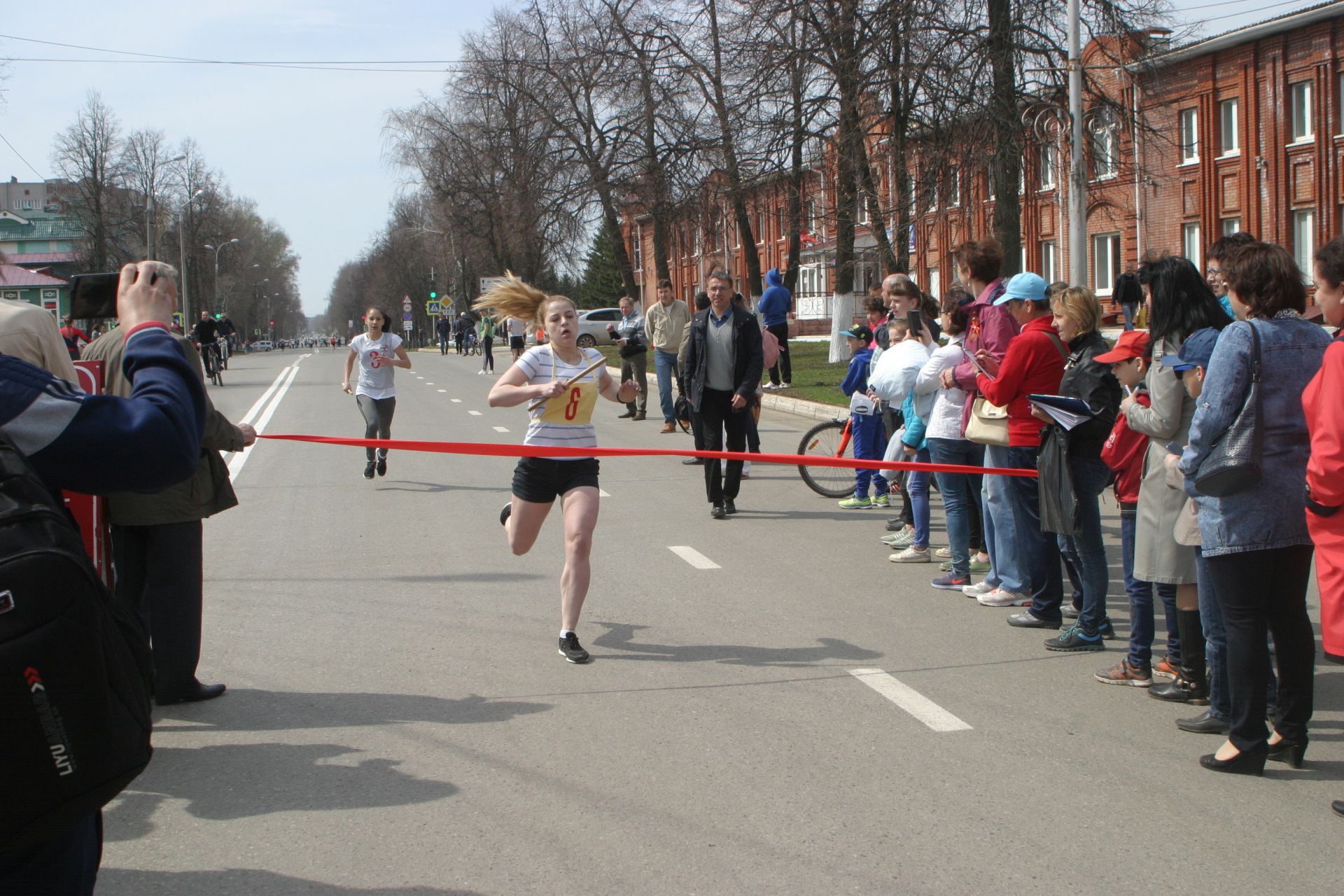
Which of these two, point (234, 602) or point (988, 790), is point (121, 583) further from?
point (988, 790)

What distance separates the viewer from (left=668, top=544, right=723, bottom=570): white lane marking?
855 cm

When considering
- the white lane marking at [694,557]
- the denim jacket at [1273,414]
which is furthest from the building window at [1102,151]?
the denim jacket at [1273,414]

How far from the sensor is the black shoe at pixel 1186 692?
214 inches

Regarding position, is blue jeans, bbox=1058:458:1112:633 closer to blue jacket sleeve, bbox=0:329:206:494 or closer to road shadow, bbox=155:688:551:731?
road shadow, bbox=155:688:551:731

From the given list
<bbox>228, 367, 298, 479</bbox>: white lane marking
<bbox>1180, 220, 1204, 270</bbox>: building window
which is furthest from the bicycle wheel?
<bbox>1180, 220, 1204, 270</bbox>: building window

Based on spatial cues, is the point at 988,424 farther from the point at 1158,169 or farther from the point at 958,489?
the point at 1158,169

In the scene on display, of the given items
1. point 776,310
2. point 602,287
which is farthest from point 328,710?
point 602,287

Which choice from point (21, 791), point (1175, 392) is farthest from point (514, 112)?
point (21, 791)

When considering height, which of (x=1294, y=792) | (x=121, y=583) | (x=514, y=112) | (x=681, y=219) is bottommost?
(x=1294, y=792)

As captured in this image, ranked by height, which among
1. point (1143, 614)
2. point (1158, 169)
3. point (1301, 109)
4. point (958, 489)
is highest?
point (1301, 109)

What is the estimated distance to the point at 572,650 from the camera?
20.0ft

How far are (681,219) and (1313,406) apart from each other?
29.7 meters

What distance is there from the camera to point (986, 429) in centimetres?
695

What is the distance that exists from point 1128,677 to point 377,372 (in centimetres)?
971
